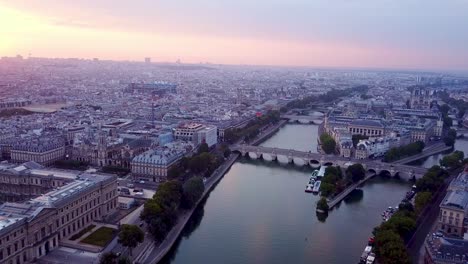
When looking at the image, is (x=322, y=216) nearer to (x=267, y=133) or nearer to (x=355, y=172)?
(x=355, y=172)

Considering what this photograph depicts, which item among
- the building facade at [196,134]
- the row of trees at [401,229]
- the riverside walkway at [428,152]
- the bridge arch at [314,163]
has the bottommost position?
the bridge arch at [314,163]

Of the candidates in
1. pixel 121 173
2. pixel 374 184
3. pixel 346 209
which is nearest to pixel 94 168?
pixel 121 173

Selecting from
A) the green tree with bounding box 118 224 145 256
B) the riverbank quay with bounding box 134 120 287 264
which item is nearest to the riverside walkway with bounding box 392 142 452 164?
the riverbank quay with bounding box 134 120 287 264

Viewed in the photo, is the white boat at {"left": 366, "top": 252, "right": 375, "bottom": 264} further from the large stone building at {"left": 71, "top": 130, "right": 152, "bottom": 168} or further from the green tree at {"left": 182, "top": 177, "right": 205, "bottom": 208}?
the large stone building at {"left": 71, "top": 130, "right": 152, "bottom": 168}

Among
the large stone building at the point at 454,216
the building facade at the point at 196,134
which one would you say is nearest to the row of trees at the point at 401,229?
the large stone building at the point at 454,216

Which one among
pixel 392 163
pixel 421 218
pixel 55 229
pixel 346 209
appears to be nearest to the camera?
pixel 55 229

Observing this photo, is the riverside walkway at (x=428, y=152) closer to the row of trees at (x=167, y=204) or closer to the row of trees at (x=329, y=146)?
the row of trees at (x=329, y=146)

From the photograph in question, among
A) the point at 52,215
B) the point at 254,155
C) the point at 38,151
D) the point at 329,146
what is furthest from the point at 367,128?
the point at 52,215

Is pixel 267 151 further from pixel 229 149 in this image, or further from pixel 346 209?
pixel 346 209
